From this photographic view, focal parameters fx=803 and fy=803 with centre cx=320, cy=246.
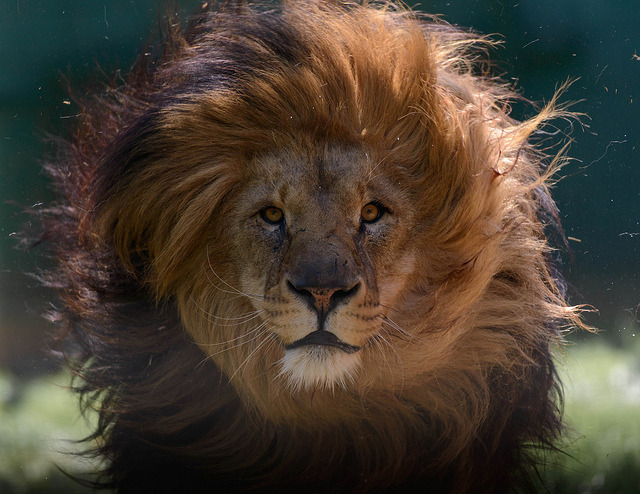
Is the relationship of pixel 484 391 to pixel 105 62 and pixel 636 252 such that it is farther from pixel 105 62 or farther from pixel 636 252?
pixel 105 62

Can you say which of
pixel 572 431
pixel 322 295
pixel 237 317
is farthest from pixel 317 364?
pixel 572 431

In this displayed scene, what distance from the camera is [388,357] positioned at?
2123 mm

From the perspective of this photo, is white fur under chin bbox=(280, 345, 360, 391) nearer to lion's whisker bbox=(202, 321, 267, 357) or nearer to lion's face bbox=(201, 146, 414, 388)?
lion's face bbox=(201, 146, 414, 388)

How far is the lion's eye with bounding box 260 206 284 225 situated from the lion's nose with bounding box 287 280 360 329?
0.22 meters

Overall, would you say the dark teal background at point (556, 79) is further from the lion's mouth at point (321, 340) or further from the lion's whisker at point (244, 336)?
the lion's mouth at point (321, 340)

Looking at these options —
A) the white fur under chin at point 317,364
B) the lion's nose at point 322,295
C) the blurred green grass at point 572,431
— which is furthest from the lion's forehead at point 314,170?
the blurred green grass at point 572,431

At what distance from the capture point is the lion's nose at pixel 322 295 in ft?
5.91

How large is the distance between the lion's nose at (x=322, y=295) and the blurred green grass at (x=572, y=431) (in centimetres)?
105

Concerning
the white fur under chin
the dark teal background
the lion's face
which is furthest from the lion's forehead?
the dark teal background

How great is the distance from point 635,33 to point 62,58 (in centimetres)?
182

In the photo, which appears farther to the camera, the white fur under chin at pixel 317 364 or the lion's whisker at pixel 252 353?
the lion's whisker at pixel 252 353

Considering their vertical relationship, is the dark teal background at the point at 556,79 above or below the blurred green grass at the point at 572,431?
above

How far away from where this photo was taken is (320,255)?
184 centimetres

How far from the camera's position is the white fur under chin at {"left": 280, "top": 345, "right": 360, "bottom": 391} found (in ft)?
6.19
